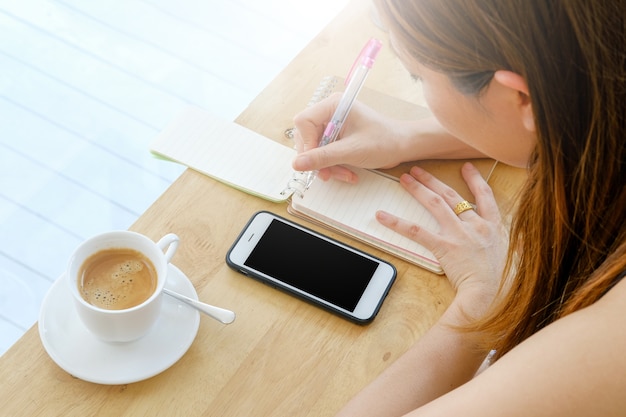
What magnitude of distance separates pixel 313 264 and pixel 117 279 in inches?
10.2

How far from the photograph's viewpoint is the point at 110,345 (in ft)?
2.84

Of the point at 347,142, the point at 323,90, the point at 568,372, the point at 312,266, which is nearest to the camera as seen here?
the point at 568,372

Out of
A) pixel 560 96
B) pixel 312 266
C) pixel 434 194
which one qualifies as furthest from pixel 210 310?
pixel 560 96

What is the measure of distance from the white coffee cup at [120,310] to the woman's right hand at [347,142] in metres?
0.28

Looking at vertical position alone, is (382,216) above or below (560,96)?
below

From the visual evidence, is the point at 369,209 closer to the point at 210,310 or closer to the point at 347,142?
the point at 347,142

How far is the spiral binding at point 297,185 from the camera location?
105 cm

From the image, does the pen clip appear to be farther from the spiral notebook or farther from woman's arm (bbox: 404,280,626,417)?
woman's arm (bbox: 404,280,626,417)

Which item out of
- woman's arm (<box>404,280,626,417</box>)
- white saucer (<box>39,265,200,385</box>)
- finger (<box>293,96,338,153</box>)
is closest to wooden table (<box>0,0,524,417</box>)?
white saucer (<box>39,265,200,385</box>)

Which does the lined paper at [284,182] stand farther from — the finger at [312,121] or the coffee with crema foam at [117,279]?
the coffee with crema foam at [117,279]

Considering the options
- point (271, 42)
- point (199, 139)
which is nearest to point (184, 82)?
point (271, 42)

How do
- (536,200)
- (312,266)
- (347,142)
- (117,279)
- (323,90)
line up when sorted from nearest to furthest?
(536,200) < (117,279) < (312,266) < (347,142) < (323,90)

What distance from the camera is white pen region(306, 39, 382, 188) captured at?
1085 mm

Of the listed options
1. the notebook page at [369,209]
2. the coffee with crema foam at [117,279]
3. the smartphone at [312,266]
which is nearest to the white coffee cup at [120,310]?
the coffee with crema foam at [117,279]
